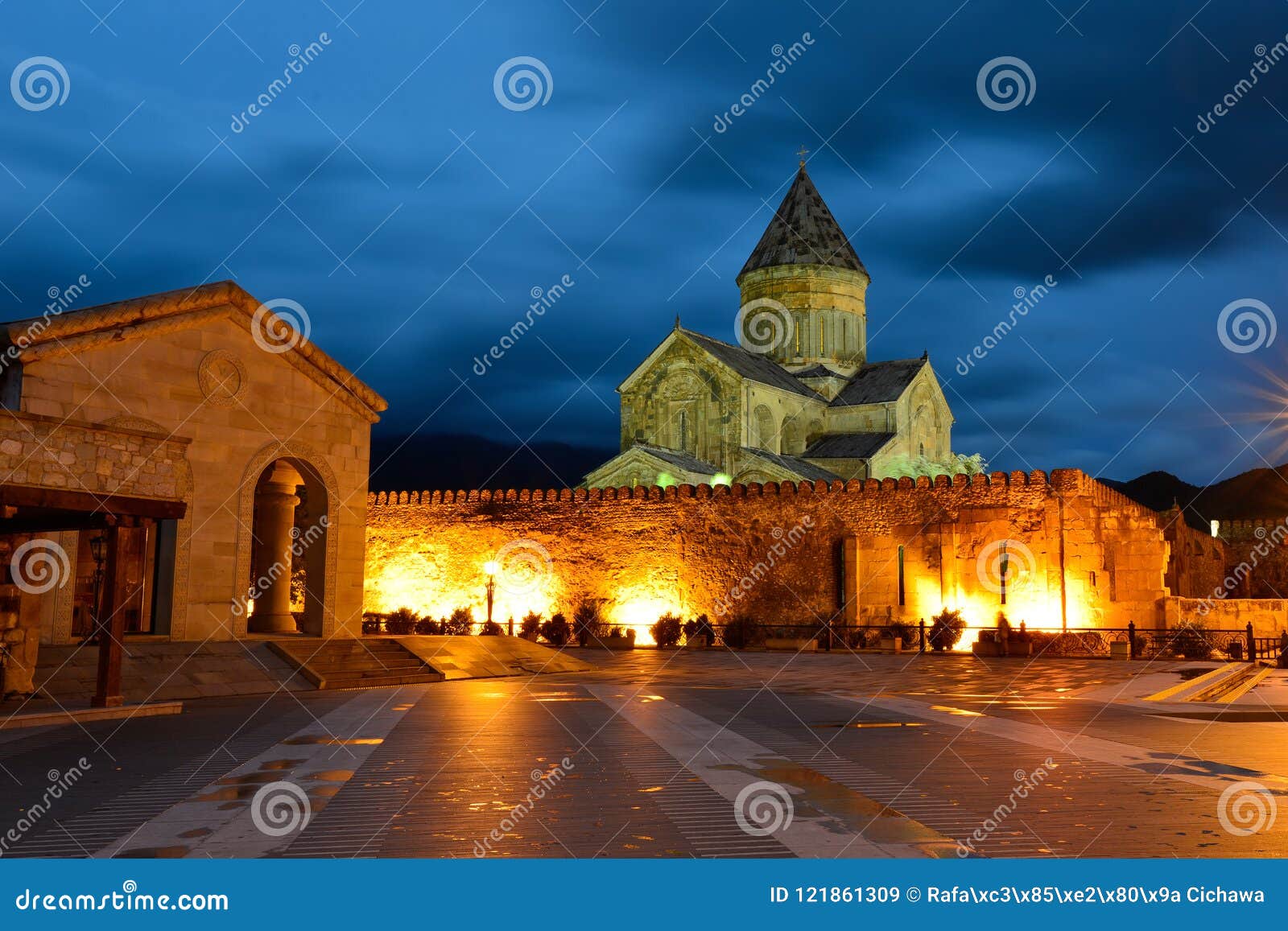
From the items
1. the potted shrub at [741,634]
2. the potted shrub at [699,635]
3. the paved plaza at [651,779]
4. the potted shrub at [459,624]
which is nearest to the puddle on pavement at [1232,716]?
the paved plaza at [651,779]

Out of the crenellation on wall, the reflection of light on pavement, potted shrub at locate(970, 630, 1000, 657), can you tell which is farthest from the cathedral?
the reflection of light on pavement

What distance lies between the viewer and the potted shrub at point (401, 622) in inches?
1221

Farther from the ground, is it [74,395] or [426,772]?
[74,395]

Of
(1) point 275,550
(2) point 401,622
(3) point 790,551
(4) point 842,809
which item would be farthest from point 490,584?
(4) point 842,809

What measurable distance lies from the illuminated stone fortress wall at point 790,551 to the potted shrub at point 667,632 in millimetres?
1584

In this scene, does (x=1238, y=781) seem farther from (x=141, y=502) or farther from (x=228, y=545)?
(x=228, y=545)

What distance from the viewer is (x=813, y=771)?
25.0 feet

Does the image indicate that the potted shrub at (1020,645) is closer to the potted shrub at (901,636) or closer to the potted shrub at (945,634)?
the potted shrub at (945,634)

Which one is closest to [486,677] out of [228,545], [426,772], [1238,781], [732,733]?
[228,545]

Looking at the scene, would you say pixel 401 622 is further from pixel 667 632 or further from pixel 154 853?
pixel 154 853

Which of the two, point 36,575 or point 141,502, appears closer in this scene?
point 141,502

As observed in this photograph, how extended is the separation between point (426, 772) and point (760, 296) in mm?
40589

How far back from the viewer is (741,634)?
28.4 metres

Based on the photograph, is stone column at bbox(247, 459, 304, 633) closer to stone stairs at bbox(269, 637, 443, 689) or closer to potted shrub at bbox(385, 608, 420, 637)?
stone stairs at bbox(269, 637, 443, 689)
